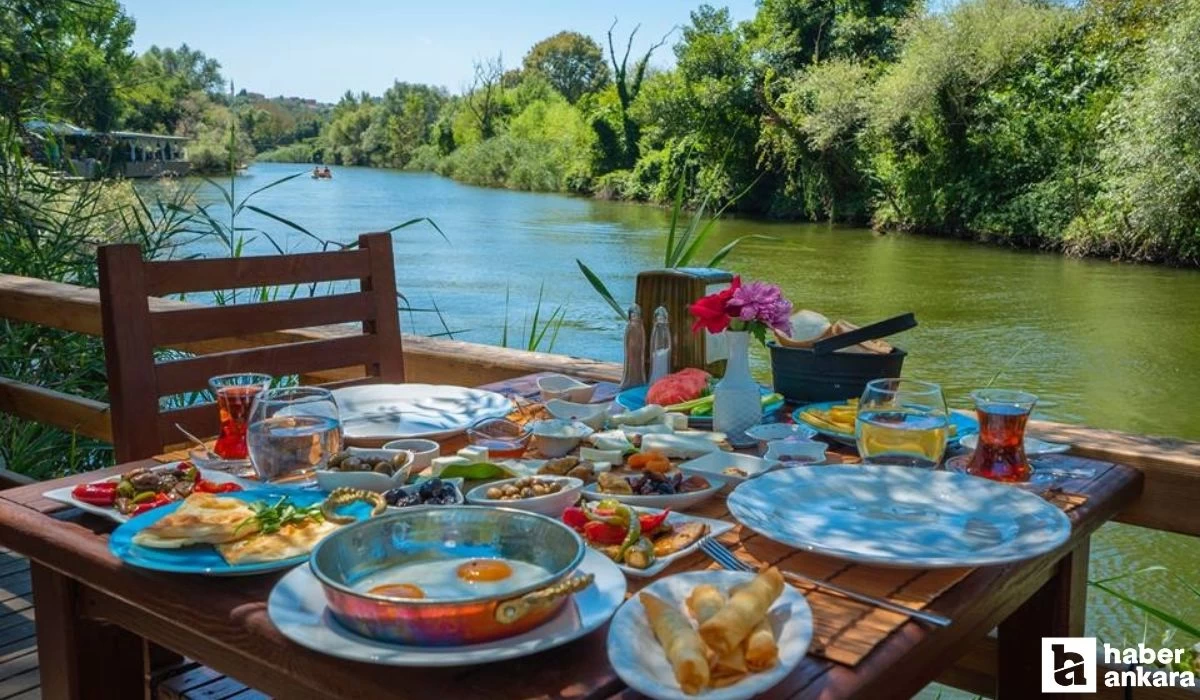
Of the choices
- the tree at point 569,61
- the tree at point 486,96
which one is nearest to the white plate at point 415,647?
the tree at point 486,96

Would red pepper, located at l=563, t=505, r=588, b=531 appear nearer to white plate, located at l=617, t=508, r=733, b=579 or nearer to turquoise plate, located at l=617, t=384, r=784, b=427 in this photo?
white plate, located at l=617, t=508, r=733, b=579

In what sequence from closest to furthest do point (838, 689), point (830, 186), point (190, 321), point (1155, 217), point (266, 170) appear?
point (838, 689) → point (190, 321) → point (1155, 217) → point (830, 186) → point (266, 170)

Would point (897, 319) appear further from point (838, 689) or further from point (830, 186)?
point (830, 186)

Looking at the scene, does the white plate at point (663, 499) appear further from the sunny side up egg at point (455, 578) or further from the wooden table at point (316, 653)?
the sunny side up egg at point (455, 578)

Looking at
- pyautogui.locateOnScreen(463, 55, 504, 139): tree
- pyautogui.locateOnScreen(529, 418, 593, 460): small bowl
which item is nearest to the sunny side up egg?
pyautogui.locateOnScreen(529, 418, 593, 460): small bowl

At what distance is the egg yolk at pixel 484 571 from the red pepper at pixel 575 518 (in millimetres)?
148

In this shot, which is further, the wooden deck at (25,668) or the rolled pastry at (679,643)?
the wooden deck at (25,668)

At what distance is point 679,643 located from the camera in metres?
0.73

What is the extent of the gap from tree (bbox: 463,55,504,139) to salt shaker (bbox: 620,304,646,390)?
42933mm

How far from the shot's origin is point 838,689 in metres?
0.73

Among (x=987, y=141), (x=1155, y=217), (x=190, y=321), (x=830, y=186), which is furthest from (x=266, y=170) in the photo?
(x=190, y=321)

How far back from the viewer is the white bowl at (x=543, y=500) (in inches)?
42.2

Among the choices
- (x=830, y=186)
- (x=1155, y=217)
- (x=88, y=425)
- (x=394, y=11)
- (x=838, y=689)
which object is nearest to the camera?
(x=838, y=689)

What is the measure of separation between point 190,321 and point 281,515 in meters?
0.80
